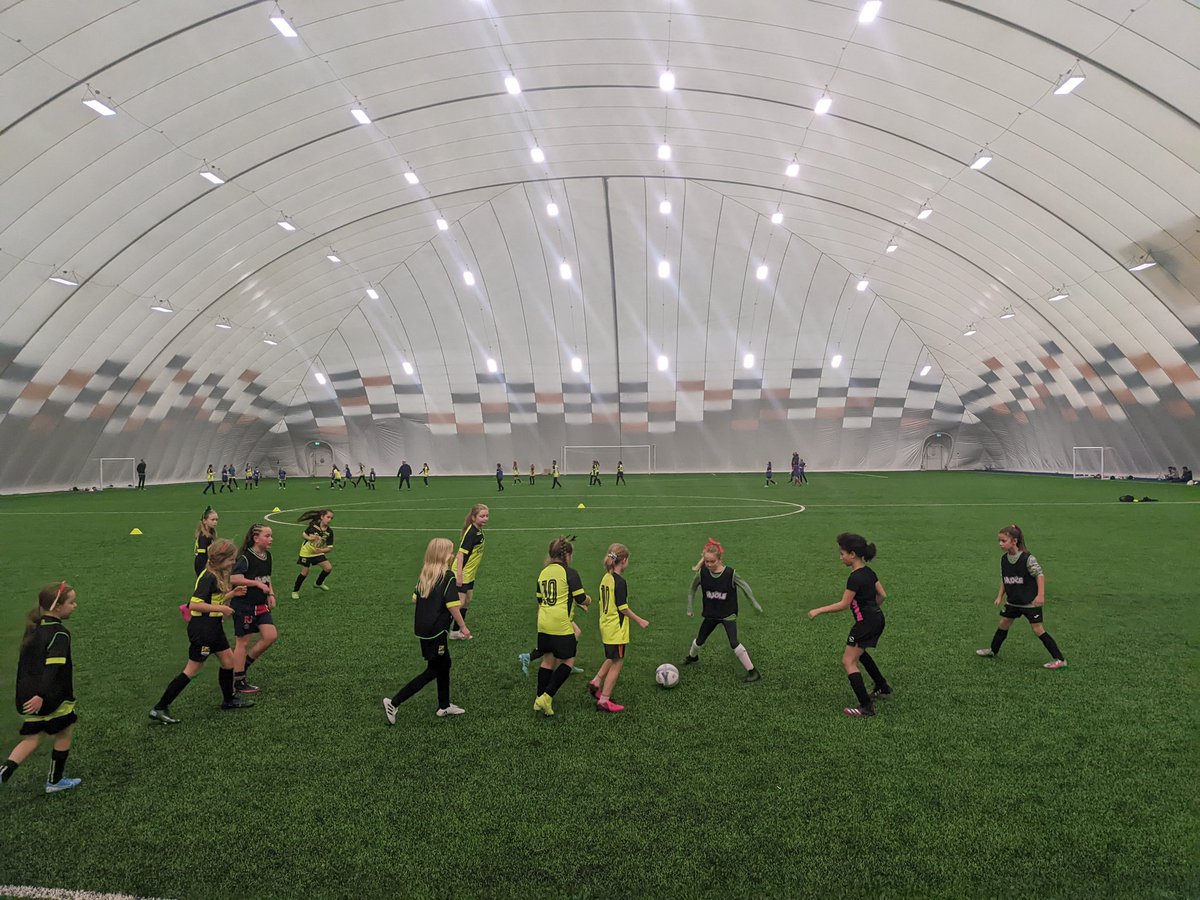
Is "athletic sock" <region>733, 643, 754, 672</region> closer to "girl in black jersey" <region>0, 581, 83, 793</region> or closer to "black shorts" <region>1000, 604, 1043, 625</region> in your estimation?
"black shorts" <region>1000, 604, 1043, 625</region>

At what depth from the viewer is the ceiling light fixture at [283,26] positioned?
80.7 feet

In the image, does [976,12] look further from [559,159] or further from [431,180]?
[431,180]

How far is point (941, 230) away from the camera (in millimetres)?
43656

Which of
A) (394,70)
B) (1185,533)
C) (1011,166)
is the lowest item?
(1185,533)

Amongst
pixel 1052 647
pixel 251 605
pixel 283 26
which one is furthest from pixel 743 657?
pixel 283 26

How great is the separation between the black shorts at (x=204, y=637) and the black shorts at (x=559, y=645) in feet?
11.1

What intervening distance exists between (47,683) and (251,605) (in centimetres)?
297

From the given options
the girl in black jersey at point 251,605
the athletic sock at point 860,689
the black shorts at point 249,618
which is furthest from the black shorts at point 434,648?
the athletic sock at point 860,689

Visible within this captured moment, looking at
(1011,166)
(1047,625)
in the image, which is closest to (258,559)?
(1047,625)

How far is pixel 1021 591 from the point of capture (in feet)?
31.2

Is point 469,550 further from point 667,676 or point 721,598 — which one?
point 721,598

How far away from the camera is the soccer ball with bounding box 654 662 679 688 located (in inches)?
348

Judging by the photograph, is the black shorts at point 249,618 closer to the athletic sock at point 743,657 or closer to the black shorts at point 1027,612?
the athletic sock at point 743,657

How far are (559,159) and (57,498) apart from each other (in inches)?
1403
